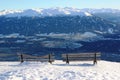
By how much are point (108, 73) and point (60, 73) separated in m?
4.52

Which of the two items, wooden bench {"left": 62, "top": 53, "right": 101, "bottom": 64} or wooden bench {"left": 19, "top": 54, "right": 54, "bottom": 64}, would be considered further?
wooden bench {"left": 19, "top": 54, "right": 54, "bottom": 64}

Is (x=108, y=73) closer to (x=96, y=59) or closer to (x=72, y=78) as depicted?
(x=72, y=78)

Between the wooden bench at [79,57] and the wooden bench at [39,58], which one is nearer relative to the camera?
the wooden bench at [79,57]

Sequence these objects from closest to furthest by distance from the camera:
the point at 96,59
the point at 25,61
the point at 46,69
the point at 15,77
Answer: the point at 15,77
the point at 46,69
the point at 96,59
the point at 25,61

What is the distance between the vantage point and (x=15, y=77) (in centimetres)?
2511

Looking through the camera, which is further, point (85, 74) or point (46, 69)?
point (46, 69)

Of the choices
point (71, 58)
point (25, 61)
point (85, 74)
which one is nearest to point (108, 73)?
point (85, 74)

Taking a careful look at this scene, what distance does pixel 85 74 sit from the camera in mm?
26844

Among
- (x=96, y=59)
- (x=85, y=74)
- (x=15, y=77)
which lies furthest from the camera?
(x=96, y=59)

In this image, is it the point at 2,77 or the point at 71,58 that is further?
the point at 71,58

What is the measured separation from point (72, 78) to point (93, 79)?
5.65 ft

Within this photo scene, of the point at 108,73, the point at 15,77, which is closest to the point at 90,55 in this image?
the point at 108,73

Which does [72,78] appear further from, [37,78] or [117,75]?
[117,75]

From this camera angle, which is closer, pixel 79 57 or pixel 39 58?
pixel 79 57
